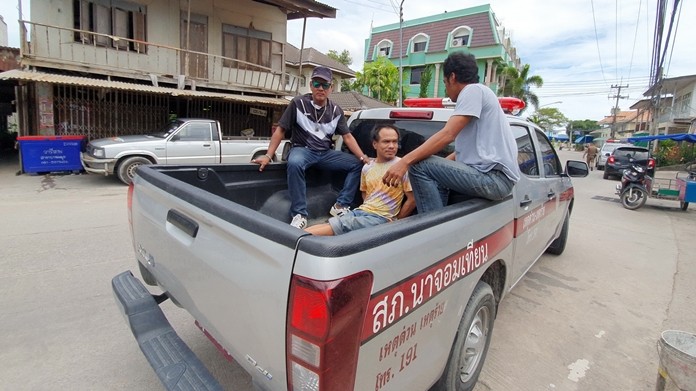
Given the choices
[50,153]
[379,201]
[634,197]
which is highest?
[379,201]

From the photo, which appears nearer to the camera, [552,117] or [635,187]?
[635,187]

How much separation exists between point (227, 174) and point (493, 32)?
31.8 m

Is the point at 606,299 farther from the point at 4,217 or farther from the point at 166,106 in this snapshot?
the point at 166,106

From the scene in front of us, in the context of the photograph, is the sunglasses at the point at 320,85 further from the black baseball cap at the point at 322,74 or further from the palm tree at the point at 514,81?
the palm tree at the point at 514,81

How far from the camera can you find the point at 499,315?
11.4 ft

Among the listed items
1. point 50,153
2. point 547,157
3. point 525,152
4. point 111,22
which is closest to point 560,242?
point 547,157

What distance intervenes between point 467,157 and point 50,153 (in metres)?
11.1

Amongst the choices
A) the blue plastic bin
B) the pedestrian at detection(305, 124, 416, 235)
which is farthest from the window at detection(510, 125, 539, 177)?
the blue plastic bin

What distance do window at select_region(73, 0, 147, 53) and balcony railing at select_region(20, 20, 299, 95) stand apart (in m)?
0.03

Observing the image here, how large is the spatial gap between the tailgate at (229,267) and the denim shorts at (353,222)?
3.32 ft

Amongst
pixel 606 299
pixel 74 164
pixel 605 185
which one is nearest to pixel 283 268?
pixel 606 299

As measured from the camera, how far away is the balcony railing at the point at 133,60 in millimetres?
→ 11242

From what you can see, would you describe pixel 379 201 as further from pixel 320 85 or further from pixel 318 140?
pixel 320 85

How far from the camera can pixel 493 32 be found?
29.5 metres
